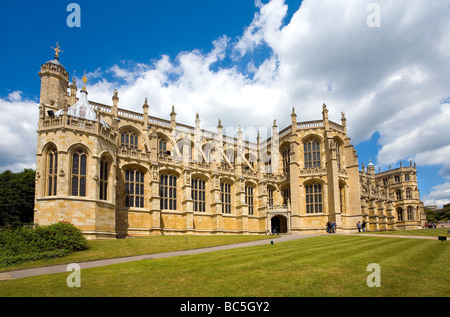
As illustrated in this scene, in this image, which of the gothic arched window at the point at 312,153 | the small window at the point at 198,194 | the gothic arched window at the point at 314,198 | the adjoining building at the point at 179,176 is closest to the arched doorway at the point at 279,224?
the adjoining building at the point at 179,176

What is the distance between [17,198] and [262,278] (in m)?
36.3

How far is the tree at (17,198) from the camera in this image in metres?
36.0

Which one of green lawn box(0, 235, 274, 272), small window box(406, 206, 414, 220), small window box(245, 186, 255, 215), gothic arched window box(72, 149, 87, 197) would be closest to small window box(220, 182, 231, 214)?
small window box(245, 186, 255, 215)

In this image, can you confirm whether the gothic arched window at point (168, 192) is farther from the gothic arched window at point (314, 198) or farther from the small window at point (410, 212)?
the small window at point (410, 212)

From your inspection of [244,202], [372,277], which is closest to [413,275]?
[372,277]

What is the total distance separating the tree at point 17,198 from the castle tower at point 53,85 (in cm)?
1027

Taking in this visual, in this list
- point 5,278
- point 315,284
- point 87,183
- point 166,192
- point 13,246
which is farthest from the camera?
point 166,192

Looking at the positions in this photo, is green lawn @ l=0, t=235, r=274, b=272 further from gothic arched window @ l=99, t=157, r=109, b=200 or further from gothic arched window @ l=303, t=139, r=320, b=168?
gothic arched window @ l=303, t=139, r=320, b=168

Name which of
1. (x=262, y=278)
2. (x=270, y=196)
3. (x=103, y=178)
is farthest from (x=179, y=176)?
(x=262, y=278)

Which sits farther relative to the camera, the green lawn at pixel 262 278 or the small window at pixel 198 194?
the small window at pixel 198 194

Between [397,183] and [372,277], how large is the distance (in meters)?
75.6

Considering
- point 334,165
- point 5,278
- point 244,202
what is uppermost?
point 334,165
